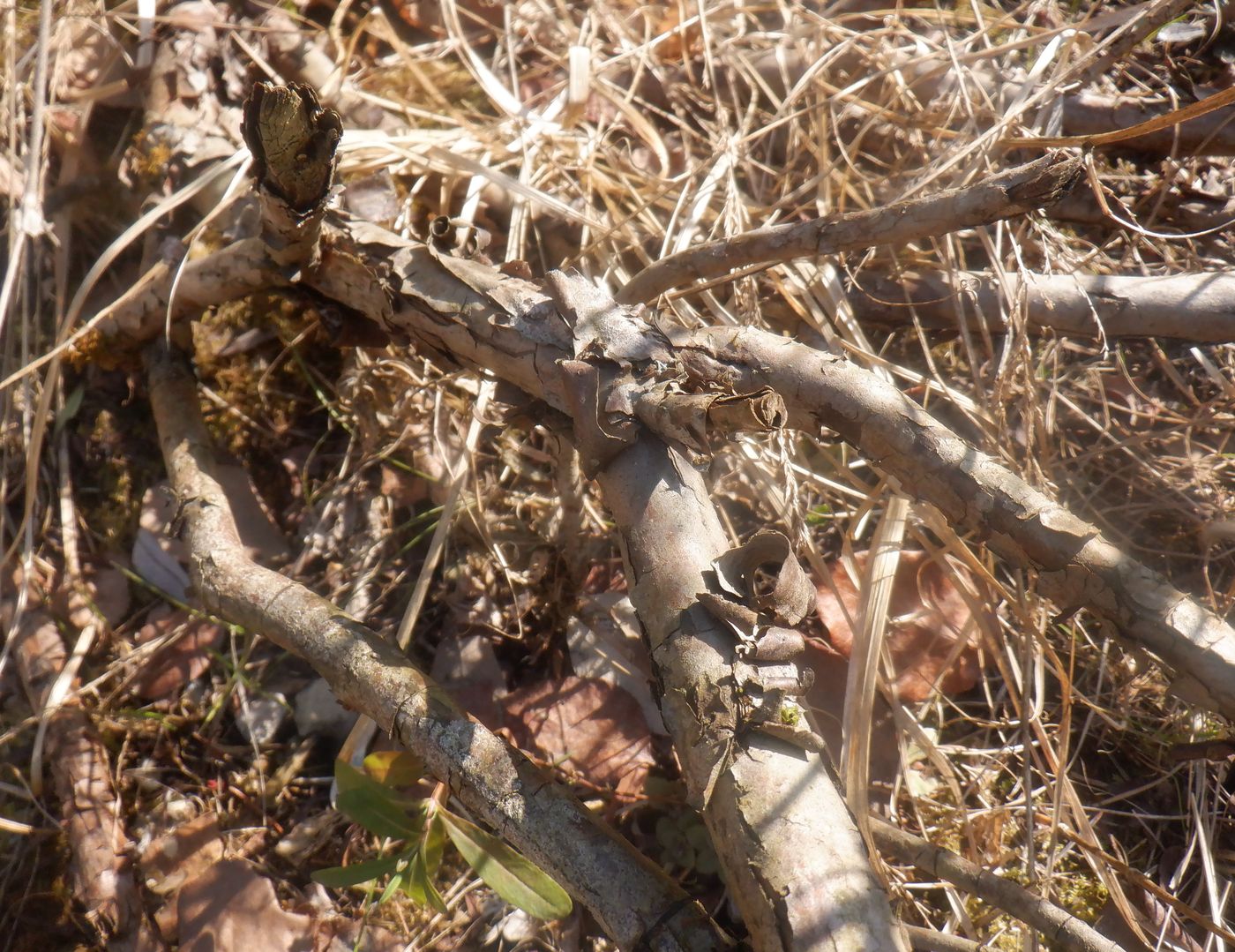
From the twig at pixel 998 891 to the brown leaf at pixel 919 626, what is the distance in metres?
0.44

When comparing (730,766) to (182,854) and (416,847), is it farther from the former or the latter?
(182,854)

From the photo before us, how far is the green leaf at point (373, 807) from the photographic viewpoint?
4.81ft

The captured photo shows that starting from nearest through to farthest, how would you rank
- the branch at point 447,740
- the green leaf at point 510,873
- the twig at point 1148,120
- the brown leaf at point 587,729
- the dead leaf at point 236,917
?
the branch at point 447,740 < the green leaf at point 510,873 < the dead leaf at point 236,917 < the brown leaf at point 587,729 < the twig at point 1148,120

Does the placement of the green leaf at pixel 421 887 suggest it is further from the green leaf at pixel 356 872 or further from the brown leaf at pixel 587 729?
the brown leaf at pixel 587 729

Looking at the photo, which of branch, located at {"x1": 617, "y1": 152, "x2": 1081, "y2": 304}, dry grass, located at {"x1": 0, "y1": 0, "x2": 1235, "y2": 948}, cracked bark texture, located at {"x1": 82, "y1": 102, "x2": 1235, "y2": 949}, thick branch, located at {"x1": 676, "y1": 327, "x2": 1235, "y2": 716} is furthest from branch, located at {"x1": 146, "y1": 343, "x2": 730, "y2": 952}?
branch, located at {"x1": 617, "y1": 152, "x2": 1081, "y2": 304}

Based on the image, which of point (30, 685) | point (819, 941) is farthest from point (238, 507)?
point (819, 941)

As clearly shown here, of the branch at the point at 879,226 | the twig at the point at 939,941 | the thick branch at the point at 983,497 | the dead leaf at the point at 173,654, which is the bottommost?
the dead leaf at the point at 173,654

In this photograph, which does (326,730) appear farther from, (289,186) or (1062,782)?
(1062,782)

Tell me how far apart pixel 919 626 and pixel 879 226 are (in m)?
0.97

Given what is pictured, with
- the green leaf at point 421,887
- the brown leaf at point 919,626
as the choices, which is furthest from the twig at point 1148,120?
the green leaf at point 421,887

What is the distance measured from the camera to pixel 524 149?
2.19 metres

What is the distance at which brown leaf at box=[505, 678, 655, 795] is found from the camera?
5.88 feet

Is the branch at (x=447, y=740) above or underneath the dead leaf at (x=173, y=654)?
above

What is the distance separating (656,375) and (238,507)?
4.30ft
